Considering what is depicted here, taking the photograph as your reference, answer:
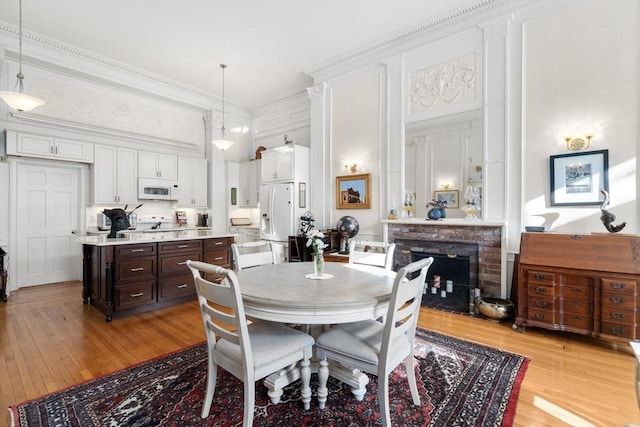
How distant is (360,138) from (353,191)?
863 millimetres

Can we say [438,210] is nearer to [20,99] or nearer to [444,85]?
[444,85]

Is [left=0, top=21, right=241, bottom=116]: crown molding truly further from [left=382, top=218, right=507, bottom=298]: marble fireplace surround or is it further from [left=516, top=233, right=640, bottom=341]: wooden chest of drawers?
[left=516, top=233, right=640, bottom=341]: wooden chest of drawers

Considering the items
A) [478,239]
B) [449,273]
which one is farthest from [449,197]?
[449,273]

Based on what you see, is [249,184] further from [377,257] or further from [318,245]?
[318,245]

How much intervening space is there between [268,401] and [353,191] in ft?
11.6

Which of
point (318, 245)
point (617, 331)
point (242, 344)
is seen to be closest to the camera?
point (242, 344)

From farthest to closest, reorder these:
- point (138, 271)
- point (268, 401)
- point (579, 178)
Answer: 1. point (138, 271)
2. point (579, 178)
3. point (268, 401)

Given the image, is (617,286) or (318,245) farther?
(617,286)

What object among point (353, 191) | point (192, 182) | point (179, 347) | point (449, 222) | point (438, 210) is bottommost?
point (179, 347)

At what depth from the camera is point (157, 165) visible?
6023 millimetres

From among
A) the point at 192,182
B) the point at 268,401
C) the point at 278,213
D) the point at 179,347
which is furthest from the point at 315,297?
the point at 192,182

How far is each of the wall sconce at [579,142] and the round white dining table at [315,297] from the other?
265 centimetres

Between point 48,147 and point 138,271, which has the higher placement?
point 48,147

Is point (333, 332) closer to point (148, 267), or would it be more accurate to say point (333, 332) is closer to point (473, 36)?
point (148, 267)
